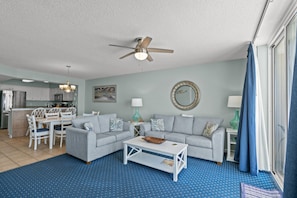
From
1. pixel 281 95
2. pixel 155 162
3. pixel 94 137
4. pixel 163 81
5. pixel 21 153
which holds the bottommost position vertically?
pixel 21 153

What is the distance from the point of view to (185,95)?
446 centimetres

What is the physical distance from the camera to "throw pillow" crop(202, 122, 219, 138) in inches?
133

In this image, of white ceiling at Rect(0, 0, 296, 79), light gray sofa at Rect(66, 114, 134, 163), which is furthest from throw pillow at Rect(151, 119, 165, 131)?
white ceiling at Rect(0, 0, 296, 79)

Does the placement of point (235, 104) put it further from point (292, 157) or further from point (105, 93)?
point (105, 93)

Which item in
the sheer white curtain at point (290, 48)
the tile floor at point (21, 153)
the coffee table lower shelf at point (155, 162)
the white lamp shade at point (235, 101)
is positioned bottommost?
the tile floor at point (21, 153)

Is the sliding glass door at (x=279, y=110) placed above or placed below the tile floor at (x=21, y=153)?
above

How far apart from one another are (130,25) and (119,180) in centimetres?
247

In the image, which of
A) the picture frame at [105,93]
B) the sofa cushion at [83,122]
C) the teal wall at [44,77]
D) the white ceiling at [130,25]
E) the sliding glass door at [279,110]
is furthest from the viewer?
the picture frame at [105,93]

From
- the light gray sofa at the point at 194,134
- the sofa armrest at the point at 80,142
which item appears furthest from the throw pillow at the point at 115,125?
the sofa armrest at the point at 80,142

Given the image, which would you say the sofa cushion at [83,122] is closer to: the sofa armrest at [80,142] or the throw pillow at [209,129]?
the sofa armrest at [80,142]

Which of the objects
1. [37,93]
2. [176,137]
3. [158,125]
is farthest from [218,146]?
[37,93]

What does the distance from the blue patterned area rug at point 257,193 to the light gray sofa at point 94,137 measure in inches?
106

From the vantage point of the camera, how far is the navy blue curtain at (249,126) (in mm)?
2619

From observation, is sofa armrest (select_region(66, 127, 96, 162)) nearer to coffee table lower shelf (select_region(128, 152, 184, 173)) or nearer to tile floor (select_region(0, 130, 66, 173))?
tile floor (select_region(0, 130, 66, 173))
